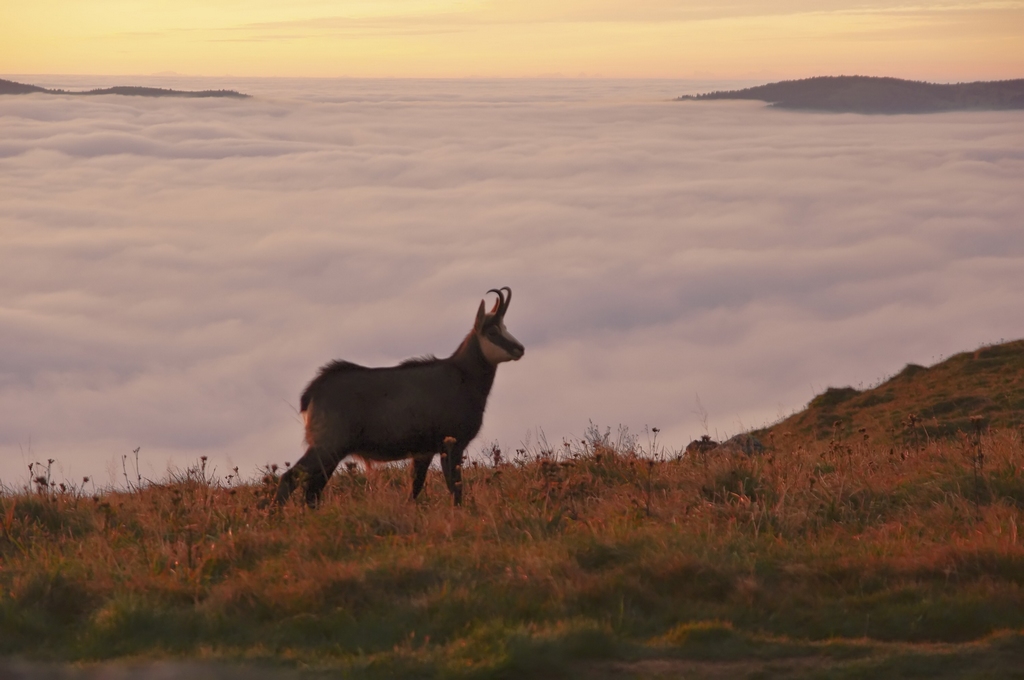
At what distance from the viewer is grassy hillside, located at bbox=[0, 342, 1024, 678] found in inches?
254

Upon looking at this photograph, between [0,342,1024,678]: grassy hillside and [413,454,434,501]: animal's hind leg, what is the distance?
0.74ft

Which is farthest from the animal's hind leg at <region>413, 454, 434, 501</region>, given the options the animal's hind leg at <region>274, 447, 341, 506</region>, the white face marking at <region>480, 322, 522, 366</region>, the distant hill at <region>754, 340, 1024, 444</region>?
the distant hill at <region>754, 340, 1024, 444</region>

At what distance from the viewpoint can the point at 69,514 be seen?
973 cm

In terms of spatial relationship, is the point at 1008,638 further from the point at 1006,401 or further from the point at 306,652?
the point at 1006,401

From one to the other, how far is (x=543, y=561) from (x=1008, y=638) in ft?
10.2

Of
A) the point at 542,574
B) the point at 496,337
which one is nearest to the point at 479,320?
the point at 496,337

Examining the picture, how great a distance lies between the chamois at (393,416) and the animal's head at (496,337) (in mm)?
13

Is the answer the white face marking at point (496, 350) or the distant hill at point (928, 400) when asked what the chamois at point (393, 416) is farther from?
the distant hill at point (928, 400)

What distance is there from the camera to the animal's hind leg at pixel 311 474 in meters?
9.95

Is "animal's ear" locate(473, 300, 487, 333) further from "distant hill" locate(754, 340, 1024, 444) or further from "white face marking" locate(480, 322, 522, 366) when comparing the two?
"distant hill" locate(754, 340, 1024, 444)

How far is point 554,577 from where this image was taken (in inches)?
294

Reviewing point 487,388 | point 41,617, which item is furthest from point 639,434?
point 41,617

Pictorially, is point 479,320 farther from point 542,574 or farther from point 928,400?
point 928,400

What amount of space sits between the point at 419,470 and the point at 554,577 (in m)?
3.31
